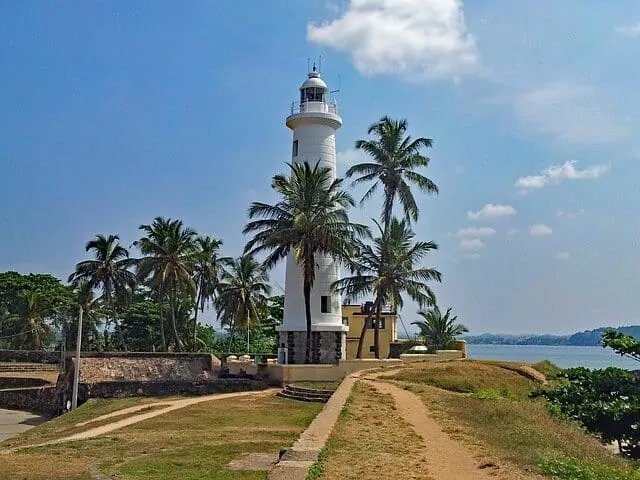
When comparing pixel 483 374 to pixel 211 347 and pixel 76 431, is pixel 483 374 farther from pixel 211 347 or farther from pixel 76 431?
pixel 211 347

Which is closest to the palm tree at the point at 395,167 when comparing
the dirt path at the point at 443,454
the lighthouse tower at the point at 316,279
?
the lighthouse tower at the point at 316,279

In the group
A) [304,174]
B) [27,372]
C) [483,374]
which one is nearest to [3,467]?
[483,374]

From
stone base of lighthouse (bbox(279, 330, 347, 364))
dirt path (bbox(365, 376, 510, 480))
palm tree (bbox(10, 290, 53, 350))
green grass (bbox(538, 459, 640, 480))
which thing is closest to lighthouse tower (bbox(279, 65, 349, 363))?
stone base of lighthouse (bbox(279, 330, 347, 364))

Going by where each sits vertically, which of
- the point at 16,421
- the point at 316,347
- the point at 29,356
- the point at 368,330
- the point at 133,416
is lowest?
the point at 16,421

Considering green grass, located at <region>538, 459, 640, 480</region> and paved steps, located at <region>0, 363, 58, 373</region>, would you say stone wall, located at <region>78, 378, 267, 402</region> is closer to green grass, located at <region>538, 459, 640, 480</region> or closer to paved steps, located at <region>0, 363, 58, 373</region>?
paved steps, located at <region>0, 363, 58, 373</region>

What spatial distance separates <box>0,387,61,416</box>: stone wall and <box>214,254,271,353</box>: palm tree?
1336 centimetres

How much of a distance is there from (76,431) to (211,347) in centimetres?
4277

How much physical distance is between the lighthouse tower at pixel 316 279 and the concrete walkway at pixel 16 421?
11.5 m

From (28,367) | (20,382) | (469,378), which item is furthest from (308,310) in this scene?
(28,367)

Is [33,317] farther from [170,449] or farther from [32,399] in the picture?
[170,449]

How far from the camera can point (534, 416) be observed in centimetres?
1462

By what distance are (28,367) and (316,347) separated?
2136 cm

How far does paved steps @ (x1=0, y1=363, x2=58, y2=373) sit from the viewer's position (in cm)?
4297

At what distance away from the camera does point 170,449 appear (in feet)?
43.7
